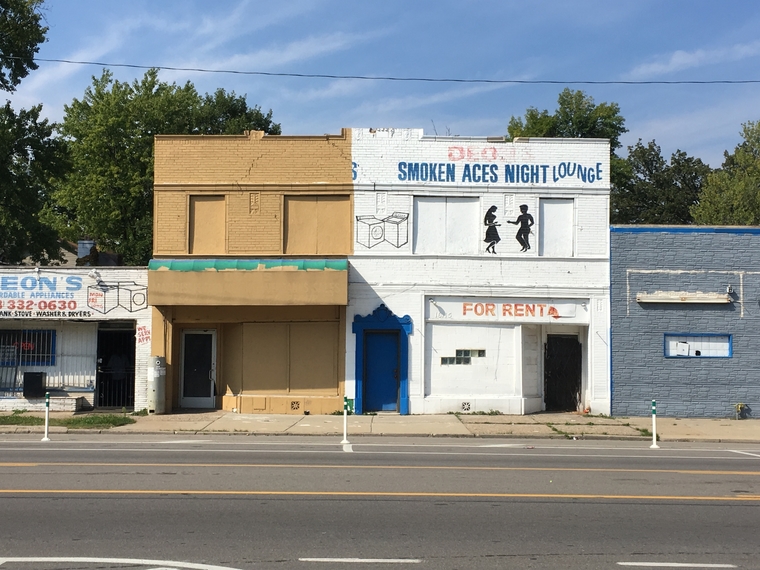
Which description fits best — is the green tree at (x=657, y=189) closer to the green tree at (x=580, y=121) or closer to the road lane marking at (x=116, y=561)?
the green tree at (x=580, y=121)

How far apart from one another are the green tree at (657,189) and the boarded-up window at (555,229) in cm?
3911

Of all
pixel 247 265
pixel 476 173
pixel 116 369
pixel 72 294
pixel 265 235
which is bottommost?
pixel 116 369

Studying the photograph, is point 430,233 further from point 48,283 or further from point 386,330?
point 48,283

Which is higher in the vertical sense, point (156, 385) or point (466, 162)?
point (466, 162)

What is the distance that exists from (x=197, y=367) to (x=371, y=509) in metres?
13.5

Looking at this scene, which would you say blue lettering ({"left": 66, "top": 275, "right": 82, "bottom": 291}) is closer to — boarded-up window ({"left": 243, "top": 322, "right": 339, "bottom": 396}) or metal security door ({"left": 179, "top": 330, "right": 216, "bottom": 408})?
metal security door ({"left": 179, "top": 330, "right": 216, "bottom": 408})

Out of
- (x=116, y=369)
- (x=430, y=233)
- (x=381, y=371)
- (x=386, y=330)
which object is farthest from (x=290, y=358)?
(x=430, y=233)

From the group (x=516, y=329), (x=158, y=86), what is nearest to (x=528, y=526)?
(x=516, y=329)

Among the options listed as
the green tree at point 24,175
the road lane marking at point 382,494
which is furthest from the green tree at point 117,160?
the road lane marking at point 382,494

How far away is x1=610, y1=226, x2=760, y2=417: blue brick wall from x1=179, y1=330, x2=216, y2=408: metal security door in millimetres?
11200

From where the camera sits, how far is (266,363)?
2112cm

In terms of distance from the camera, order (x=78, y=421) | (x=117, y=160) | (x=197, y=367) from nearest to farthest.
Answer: (x=78, y=421) < (x=197, y=367) < (x=117, y=160)

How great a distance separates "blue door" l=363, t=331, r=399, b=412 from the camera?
21047 millimetres

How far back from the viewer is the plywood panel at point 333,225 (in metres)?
21.1
